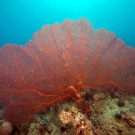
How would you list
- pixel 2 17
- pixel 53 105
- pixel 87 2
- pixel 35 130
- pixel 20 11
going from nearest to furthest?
pixel 35 130 → pixel 53 105 → pixel 2 17 → pixel 20 11 → pixel 87 2

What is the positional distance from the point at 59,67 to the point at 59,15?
252ft

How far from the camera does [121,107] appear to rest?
3.82 metres

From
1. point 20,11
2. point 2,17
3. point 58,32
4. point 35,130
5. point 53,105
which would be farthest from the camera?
point 20,11

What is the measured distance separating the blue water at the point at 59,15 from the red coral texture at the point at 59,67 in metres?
60.7

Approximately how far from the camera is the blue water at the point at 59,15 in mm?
62438

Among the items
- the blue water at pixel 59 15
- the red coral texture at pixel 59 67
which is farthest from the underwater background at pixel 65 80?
the blue water at pixel 59 15

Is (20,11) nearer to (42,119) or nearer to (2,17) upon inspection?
(2,17)

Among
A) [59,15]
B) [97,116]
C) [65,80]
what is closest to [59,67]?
[65,80]

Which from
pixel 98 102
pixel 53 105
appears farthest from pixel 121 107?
pixel 53 105

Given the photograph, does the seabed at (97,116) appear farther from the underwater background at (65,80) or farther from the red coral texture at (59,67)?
the red coral texture at (59,67)

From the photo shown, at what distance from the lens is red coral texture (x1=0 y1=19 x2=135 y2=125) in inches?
148

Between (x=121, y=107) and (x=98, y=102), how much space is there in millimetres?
722

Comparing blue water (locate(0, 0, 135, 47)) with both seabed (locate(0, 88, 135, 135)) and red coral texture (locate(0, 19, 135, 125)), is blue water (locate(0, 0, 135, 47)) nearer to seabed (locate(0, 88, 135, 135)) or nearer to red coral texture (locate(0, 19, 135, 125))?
red coral texture (locate(0, 19, 135, 125))

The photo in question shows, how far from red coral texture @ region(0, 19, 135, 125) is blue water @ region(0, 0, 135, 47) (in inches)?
2391
